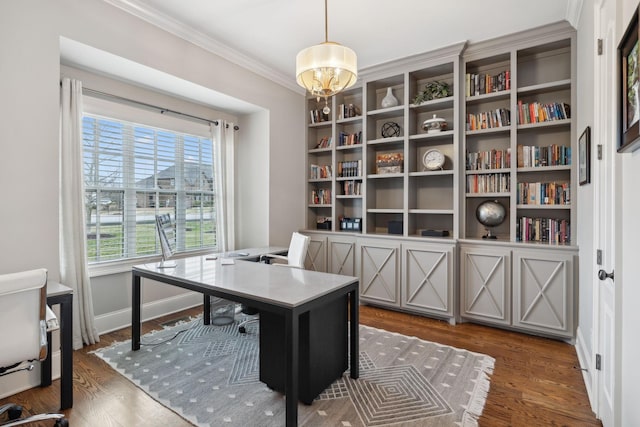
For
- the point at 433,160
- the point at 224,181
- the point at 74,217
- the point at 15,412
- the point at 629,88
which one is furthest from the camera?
the point at 224,181

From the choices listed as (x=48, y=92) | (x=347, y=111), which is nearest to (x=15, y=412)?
(x=48, y=92)

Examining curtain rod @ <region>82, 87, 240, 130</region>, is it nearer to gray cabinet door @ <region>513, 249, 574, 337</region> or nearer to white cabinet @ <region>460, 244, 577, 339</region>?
white cabinet @ <region>460, 244, 577, 339</region>

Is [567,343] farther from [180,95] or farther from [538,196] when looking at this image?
[180,95]

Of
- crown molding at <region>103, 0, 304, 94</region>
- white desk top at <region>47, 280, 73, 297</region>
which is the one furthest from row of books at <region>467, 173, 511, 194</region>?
white desk top at <region>47, 280, 73, 297</region>

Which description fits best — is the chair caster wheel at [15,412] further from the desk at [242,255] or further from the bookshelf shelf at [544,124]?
the bookshelf shelf at [544,124]

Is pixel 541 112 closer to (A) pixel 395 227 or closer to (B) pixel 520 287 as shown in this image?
(B) pixel 520 287

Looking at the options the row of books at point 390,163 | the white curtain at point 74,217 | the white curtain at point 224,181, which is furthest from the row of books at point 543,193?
the white curtain at point 74,217

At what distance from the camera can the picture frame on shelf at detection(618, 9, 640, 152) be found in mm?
1145

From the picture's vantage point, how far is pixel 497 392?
2.20 metres

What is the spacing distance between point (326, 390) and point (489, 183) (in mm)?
2622

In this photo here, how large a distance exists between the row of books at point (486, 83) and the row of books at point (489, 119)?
0.72 feet

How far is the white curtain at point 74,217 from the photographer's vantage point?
279 centimetres

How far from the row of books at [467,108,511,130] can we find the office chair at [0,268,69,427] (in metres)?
3.79

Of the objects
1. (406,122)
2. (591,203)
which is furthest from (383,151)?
(591,203)
